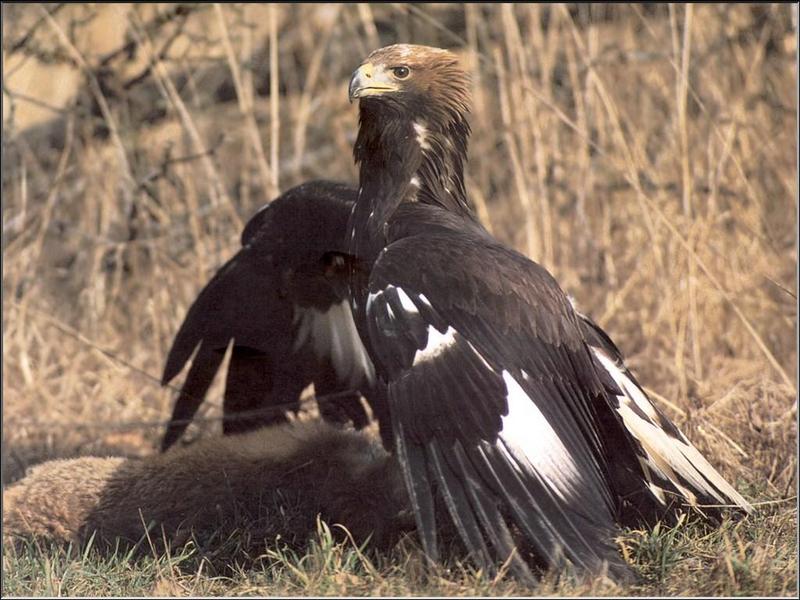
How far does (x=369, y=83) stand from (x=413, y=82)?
0.16 m

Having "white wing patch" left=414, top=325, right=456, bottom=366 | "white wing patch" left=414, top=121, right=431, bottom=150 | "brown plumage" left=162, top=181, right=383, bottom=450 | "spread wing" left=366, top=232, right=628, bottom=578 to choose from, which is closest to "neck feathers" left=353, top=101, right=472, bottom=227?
"white wing patch" left=414, top=121, right=431, bottom=150

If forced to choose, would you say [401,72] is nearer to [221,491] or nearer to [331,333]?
[331,333]

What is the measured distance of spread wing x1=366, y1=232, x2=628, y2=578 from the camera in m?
2.95

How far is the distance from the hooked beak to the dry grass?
845mm

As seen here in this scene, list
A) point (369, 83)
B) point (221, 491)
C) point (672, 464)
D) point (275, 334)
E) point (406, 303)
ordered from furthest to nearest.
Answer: point (275, 334) < point (221, 491) < point (369, 83) < point (672, 464) < point (406, 303)

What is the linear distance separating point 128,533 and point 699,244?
8.49 feet

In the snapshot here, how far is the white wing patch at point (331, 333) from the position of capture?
4648 millimetres

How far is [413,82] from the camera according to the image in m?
3.83

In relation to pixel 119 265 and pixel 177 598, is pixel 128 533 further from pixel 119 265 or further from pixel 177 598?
pixel 119 265

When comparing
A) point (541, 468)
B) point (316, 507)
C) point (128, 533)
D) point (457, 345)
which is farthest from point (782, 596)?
point (128, 533)

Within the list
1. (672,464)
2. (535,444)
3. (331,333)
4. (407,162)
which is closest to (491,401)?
(535,444)

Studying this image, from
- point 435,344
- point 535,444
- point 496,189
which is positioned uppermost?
A: point 435,344

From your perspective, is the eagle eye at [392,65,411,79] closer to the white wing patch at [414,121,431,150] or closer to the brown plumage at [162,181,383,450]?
the white wing patch at [414,121,431,150]

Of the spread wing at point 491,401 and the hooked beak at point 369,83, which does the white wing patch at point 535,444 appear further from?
the hooked beak at point 369,83
